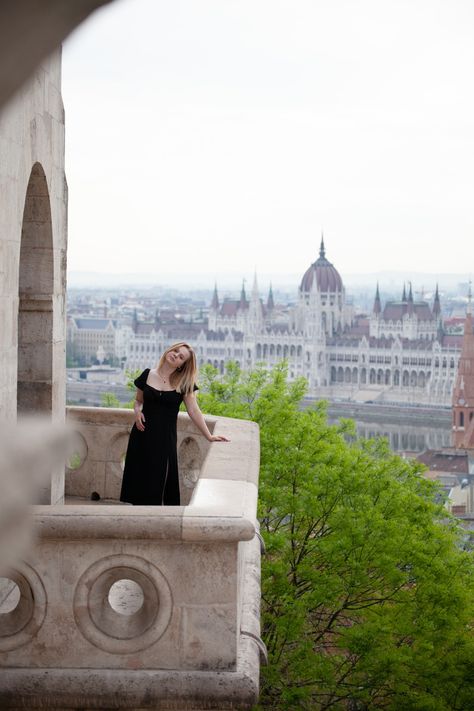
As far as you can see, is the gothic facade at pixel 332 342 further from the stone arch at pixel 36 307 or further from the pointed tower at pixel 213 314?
the stone arch at pixel 36 307

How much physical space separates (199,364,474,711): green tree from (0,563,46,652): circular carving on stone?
8434 millimetres

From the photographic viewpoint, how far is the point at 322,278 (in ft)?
495

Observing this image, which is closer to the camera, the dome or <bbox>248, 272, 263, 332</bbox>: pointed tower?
<bbox>248, 272, 263, 332</bbox>: pointed tower

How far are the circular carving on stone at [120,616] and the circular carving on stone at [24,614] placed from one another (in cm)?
12

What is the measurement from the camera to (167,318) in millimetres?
161375

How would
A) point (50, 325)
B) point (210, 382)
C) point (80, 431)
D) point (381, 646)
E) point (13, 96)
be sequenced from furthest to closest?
point (210, 382) → point (381, 646) → point (80, 431) → point (50, 325) → point (13, 96)

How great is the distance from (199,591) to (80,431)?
3102 millimetres

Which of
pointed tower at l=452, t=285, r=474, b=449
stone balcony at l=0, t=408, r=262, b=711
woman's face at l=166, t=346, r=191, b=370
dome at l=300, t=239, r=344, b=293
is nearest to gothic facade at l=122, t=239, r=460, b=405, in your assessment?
dome at l=300, t=239, r=344, b=293

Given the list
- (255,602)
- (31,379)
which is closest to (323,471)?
(31,379)

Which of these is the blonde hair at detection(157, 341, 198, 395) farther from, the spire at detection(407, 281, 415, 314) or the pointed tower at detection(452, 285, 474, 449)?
the spire at detection(407, 281, 415, 314)

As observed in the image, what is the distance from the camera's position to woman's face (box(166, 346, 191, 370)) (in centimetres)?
488

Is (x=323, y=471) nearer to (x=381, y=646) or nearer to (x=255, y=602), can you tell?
(x=381, y=646)

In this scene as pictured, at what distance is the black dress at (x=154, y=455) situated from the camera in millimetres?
5004

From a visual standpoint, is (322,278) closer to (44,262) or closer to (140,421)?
(44,262)
